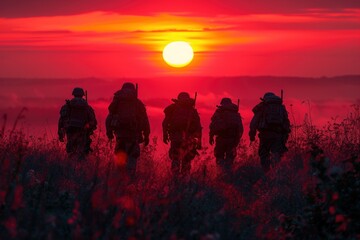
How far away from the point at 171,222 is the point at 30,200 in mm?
2031

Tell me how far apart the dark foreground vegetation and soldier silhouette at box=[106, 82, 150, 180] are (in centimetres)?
198

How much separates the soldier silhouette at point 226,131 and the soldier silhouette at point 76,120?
10.8 feet

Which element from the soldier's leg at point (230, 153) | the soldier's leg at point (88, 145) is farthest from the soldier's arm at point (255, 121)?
the soldier's leg at point (88, 145)

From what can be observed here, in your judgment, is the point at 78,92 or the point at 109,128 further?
the point at 78,92

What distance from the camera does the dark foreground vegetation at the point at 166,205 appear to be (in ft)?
24.0

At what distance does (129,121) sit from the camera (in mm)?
16938

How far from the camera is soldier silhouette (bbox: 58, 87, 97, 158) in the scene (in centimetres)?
1816

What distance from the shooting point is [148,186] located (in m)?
10.4

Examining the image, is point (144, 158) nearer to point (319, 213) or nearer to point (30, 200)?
point (30, 200)

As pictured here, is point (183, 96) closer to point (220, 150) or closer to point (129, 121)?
point (129, 121)

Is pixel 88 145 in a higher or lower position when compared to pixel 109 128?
lower

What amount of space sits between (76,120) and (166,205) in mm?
9409

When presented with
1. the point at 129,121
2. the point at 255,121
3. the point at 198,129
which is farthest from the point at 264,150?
the point at 129,121

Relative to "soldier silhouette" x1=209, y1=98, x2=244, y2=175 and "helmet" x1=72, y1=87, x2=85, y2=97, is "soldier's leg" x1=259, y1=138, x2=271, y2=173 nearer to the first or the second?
"soldier silhouette" x1=209, y1=98, x2=244, y2=175
